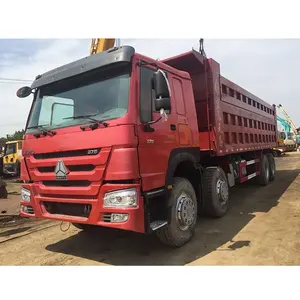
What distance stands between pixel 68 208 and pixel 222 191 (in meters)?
3.13

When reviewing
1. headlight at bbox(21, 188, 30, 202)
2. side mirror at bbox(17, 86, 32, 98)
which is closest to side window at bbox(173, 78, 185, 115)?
side mirror at bbox(17, 86, 32, 98)

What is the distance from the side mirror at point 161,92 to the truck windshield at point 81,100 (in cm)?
34

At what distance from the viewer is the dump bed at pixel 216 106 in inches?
205

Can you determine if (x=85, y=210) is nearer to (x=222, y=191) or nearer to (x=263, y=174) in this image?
(x=222, y=191)

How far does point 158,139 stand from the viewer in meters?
3.63

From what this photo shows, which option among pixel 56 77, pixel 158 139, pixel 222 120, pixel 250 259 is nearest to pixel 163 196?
pixel 158 139

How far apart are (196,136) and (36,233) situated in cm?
328

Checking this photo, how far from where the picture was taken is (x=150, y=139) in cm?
348

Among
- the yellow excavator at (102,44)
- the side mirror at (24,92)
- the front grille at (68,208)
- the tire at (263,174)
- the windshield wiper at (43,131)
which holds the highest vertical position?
the yellow excavator at (102,44)

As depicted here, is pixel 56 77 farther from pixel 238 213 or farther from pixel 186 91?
pixel 238 213

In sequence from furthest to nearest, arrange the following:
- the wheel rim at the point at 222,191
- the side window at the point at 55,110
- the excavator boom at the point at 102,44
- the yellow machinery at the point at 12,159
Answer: the yellow machinery at the point at 12,159
the excavator boom at the point at 102,44
the wheel rim at the point at 222,191
the side window at the point at 55,110

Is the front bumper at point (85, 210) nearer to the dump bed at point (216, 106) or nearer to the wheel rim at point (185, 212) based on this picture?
the wheel rim at point (185, 212)

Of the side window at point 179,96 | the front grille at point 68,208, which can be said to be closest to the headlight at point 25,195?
the front grille at point 68,208

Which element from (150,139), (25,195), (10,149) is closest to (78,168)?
(150,139)
